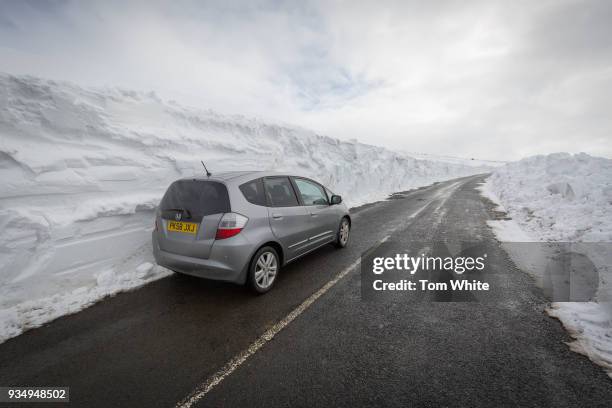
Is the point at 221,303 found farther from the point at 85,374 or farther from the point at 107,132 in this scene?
the point at 107,132

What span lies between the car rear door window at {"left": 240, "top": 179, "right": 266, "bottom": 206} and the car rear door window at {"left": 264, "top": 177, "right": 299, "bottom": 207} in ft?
0.32

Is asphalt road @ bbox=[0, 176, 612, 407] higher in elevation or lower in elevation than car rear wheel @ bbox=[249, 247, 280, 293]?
lower

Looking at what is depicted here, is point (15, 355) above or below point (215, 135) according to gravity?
below

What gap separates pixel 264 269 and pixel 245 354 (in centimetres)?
129

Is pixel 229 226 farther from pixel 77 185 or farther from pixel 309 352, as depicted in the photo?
pixel 77 185

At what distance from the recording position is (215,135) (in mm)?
8703

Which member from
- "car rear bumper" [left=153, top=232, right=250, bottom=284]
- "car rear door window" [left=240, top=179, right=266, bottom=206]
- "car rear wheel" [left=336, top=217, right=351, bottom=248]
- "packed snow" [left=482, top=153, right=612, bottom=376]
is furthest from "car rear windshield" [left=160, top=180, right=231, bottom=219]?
"packed snow" [left=482, top=153, right=612, bottom=376]

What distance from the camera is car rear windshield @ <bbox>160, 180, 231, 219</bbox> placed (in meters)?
3.35

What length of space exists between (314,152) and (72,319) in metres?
11.8

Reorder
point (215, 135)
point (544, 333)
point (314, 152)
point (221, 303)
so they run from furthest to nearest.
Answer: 1. point (314, 152)
2. point (215, 135)
3. point (221, 303)
4. point (544, 333)

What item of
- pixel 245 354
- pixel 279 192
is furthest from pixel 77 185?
pixel 245 354

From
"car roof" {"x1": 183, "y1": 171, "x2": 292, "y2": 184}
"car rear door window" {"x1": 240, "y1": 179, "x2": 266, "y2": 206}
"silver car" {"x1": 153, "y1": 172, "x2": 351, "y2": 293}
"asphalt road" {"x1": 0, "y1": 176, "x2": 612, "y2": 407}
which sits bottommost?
"asphalt road" {"x1": 0, "y1": 176, "x2": 612, "y2": 407}

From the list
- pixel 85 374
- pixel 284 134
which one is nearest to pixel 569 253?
pixel 85 374

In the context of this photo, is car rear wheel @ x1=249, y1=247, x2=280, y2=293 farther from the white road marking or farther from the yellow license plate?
the yellow license plate
